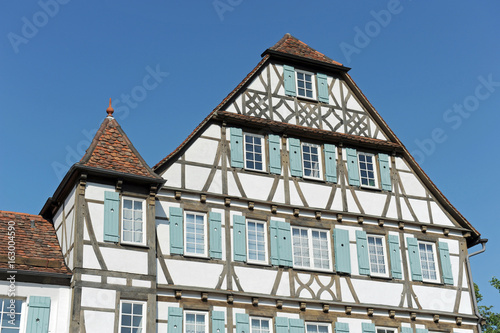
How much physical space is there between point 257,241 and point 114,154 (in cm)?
492

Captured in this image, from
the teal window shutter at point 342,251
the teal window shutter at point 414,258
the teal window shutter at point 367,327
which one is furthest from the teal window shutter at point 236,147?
the teal window shutter at point 414,258

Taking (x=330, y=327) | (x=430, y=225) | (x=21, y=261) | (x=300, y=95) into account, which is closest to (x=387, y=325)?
(x=330, y=327)

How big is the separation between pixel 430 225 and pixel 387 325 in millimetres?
4038

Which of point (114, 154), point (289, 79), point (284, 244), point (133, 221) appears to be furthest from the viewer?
point (289, 79)

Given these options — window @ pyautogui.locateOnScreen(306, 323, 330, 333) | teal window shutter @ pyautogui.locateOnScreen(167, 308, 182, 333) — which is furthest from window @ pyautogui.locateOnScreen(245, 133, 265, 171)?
teal window shutter @ pyautogui.locateOnScreen(167, 308, 182, 333)

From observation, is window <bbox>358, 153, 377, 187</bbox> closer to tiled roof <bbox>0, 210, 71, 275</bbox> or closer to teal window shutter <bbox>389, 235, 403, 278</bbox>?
teal window shutter <bbox>389, 235, 403, 278</bbox>

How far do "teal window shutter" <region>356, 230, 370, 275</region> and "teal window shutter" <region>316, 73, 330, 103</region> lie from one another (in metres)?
4.66

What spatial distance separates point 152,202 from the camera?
74.6 ft

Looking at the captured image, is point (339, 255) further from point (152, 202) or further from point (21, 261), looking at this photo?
point (21, 261)

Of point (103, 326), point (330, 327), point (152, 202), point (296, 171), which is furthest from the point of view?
point (296, 171)

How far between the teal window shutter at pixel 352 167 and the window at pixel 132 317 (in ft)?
28.4

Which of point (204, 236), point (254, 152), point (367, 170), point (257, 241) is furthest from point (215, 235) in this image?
point (367, 170)

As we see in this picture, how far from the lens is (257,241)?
24547mm

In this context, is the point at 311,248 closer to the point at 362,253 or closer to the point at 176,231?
the point at 362,253
